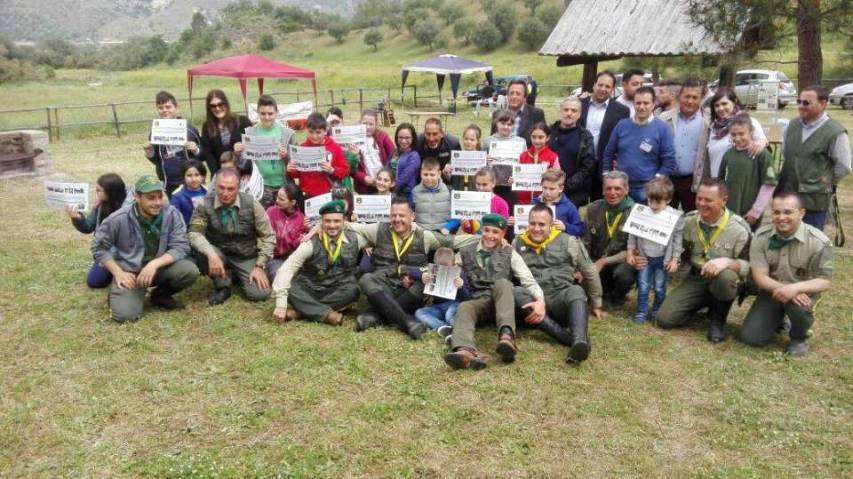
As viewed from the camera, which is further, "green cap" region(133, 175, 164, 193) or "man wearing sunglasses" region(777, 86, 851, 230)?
"man wearing sunglasses" region(777, 86, 851, 230)

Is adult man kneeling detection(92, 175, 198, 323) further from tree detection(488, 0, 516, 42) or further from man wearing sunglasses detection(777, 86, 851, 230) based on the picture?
tree detection(488, 0, 516, 42)

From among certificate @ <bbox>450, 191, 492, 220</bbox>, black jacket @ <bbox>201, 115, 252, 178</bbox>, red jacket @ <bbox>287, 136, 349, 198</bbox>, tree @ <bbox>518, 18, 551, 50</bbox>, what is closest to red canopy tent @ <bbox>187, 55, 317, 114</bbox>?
black jacket @ <bbox>201, 115, 252, 178</bbox>

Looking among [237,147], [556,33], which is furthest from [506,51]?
[237,147]

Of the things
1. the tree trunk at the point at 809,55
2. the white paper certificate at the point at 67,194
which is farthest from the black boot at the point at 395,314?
the tree trunk at the point at 809,55

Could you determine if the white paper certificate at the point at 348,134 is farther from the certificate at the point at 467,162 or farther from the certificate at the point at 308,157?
the certificate at the point at 467,162

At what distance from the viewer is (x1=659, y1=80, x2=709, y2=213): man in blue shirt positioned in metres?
5.75

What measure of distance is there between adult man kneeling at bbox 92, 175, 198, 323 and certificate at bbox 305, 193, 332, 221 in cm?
108

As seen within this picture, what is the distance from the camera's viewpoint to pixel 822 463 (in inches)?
135

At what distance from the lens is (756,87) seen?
2177cm

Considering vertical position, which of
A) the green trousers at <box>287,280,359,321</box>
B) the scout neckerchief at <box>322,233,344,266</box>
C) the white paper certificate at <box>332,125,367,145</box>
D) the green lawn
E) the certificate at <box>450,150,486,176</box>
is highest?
the white paper certificate at <box>332,125,367,145</box>

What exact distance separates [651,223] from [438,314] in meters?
1.85

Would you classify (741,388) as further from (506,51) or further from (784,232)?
(506,51)

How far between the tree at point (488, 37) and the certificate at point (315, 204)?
5998 cm

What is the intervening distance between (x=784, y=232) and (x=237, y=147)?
485cm
